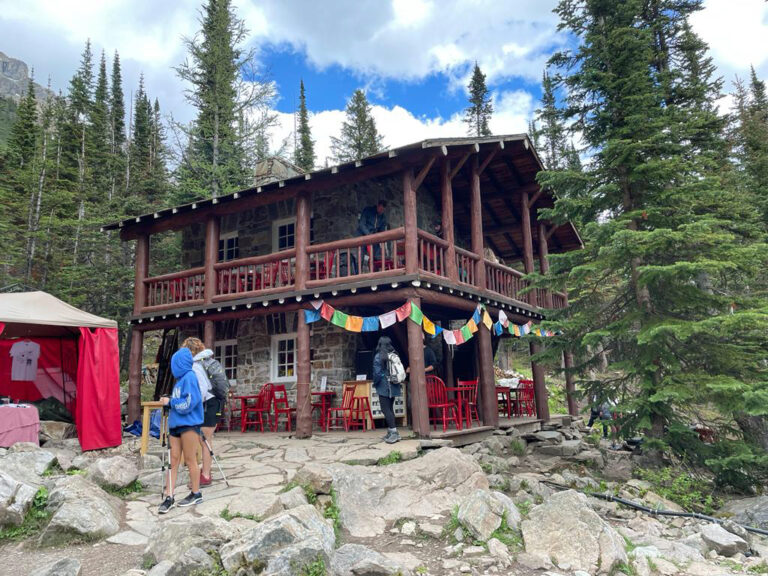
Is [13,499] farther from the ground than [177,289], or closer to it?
Result: closer to it

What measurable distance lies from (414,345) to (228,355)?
21.7 feet

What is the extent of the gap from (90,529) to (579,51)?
412 inches

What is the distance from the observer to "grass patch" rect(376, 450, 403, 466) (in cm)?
692

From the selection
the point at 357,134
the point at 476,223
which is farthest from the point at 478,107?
the point at 476,223

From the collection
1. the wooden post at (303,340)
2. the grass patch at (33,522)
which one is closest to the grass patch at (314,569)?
the grass patch at (33,522)

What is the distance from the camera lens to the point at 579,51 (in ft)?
31.3

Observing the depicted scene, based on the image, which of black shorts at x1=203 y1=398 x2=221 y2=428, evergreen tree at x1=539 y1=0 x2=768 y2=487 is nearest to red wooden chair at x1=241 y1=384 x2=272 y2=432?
black shorts at x1=203 y1=398 x2=221 y2=428

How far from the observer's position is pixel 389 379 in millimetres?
7949

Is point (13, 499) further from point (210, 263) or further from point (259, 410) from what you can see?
point (210, 263)

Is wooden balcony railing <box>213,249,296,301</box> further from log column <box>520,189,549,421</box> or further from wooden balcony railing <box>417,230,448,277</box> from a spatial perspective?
log column <box>520,189,549,421</box>

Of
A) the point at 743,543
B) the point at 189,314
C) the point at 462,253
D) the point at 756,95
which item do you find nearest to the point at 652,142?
the point at 462,253

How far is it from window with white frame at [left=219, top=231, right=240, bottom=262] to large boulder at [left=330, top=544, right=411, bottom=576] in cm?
1068

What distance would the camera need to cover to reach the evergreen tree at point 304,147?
123 feet

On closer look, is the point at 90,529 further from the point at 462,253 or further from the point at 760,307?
the point at 760,307
